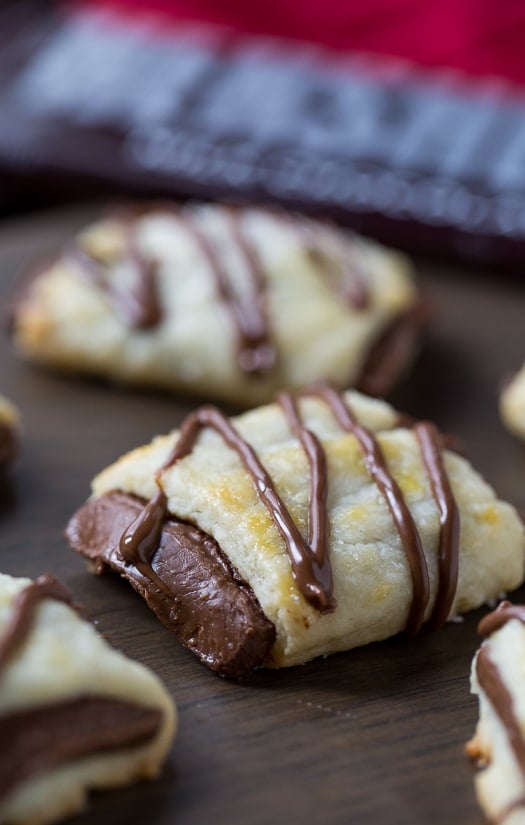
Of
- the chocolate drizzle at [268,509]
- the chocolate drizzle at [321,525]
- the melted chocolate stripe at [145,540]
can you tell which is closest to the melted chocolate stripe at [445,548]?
the chocolate drizzle at [321,525]

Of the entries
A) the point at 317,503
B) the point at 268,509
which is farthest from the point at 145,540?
the point at 317,503

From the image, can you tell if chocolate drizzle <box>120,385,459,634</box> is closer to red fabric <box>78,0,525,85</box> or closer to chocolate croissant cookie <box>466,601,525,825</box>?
chocolate croissant cookie <box>466,601,525,825</box>

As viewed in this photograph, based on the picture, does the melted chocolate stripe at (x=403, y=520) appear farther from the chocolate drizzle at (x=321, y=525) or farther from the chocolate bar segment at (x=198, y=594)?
the chocolate bar segment at (x=198, y=594)

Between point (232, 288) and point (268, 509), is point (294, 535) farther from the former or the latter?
point (232, 288)

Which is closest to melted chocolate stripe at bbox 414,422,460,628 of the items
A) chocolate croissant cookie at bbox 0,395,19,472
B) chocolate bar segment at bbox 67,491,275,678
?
chocolate bar segment at bbox 67,491,275,678

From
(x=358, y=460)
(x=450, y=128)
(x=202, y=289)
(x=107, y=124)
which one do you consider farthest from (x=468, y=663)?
(x=107, y=124)
